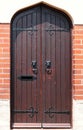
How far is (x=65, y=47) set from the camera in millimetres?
7473

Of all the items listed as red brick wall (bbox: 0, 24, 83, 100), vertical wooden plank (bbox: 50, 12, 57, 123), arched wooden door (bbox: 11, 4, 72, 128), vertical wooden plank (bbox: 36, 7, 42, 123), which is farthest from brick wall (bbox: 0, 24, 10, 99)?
vertical wooden plank (bbox: 50, 12, 57, 123)

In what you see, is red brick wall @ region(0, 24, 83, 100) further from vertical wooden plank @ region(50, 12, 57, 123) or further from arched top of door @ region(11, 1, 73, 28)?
vertical wooden plank @ region(50, 12, 57, 123)

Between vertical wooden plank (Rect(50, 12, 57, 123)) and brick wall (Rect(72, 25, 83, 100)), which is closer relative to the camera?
brick wall (Rect(72, 25, 83, 100))

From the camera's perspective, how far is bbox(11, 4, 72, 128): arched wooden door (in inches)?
293

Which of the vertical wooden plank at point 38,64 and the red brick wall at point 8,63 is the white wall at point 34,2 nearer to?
the red brick wall at point 8,63

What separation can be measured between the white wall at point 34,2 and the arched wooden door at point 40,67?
21cm

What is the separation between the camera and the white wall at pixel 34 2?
7250mm

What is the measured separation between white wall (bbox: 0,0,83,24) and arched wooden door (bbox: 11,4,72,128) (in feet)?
0.67

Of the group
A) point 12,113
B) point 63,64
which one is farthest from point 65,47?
point 12,113

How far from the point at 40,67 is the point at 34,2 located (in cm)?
114

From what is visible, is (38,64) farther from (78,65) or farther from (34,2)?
(34,2)

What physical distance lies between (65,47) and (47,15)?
647 mm

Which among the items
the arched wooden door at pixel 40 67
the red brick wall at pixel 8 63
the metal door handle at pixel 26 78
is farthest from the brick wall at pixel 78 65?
the metal door handle at pixel 26 78

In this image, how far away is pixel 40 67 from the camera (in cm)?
745
